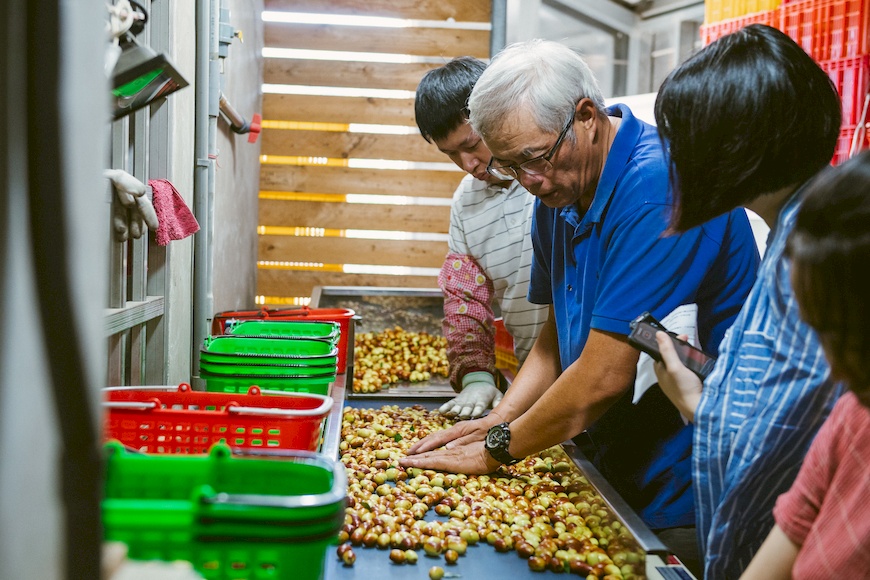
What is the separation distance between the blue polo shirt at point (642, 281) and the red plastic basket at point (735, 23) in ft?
7.96

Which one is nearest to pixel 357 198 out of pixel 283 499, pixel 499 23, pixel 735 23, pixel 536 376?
pixel 499 23

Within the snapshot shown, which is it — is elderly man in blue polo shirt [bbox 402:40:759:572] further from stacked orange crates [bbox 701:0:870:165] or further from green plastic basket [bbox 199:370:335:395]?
stacked orange crates [bbox 701:0:870:165]

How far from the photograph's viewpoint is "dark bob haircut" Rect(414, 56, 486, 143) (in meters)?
2.52

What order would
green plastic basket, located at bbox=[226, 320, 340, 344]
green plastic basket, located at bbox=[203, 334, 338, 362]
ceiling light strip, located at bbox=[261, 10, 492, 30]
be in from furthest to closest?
ceiling light strip, located at bbox=[261, 10, 492, 30]
green plastic basket, located at bbox=[226, 320, 340, 344]
green plastic basket, located at bbox=[203, 334, 338, 362]

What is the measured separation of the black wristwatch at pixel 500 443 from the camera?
188 centimetres

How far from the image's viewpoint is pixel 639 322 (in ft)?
4.66

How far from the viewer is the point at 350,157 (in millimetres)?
6230

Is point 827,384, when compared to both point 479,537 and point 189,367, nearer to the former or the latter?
point 479,537

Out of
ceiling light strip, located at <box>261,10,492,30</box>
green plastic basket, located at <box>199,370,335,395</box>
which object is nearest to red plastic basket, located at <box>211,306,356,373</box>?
green plastic basket, located at <box>199,370,335,395</box>

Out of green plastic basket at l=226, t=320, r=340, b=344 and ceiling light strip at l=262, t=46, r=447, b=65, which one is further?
ceiling light strip at l=262, t=46, r=447, b=65

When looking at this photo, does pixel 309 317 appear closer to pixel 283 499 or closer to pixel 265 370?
pixel 265 370

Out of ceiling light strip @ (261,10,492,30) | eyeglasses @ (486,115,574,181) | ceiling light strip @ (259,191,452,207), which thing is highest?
ceiling light strip @ (261,10,492,30)

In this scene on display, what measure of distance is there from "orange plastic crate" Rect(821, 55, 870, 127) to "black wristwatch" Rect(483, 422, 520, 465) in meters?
2.52

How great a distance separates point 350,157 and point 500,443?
183 inches
